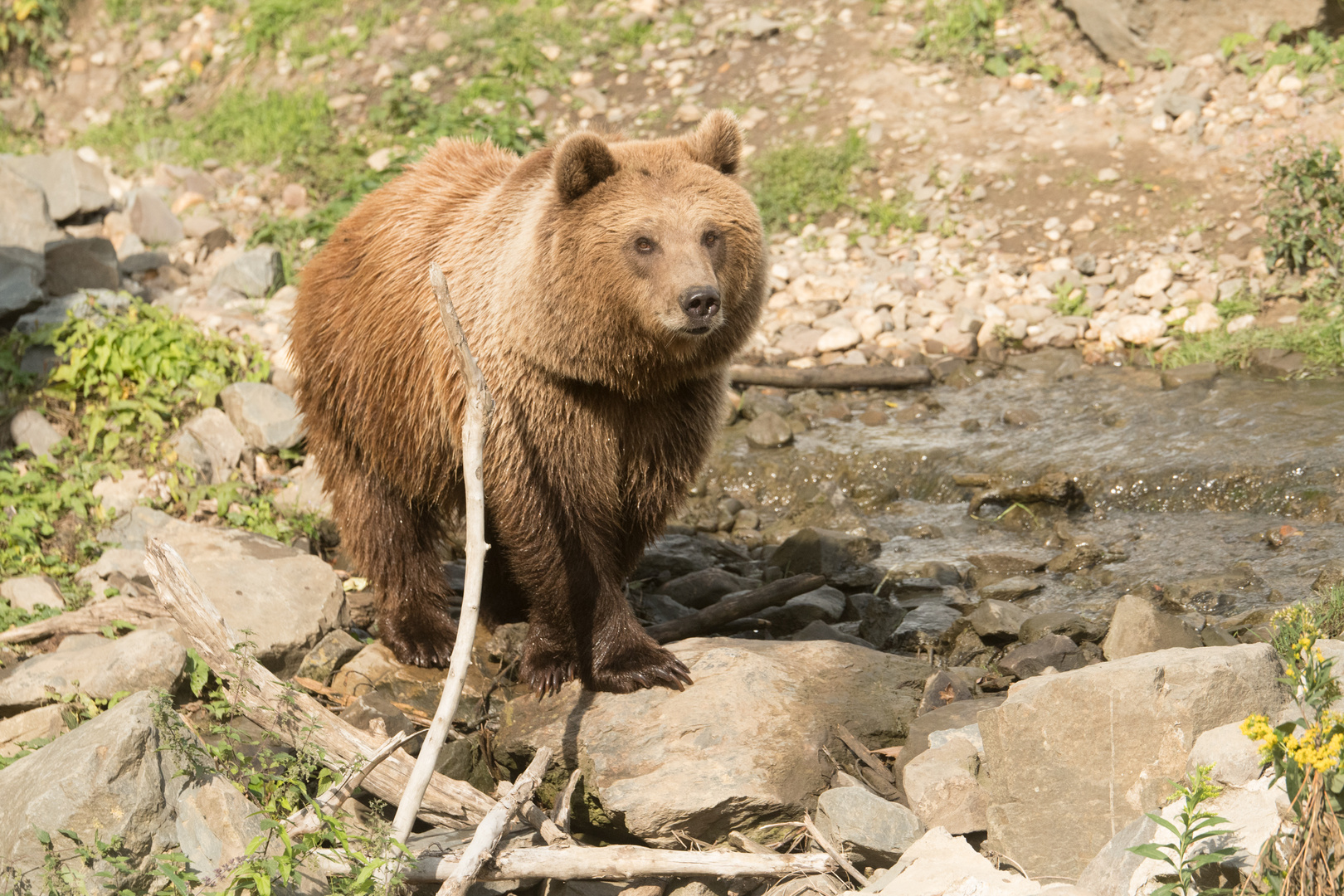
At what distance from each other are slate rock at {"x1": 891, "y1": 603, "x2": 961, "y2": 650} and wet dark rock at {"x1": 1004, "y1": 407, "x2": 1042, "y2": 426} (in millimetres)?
2518

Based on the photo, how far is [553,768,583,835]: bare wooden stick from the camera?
439 centimetres

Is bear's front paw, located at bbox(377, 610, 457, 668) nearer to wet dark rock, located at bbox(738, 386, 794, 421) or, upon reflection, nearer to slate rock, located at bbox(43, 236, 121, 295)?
wet dark rock, located at bbox(738, 386, 794, 421)

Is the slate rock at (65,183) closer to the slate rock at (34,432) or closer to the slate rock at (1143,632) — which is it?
the slate rock at (34,432)

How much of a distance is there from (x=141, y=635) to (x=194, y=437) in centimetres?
263

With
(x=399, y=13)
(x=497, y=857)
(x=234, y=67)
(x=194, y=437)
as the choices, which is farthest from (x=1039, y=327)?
(x=234, y=67)

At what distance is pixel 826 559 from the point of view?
7004 mm

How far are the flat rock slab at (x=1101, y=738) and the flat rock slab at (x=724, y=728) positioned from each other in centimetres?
83

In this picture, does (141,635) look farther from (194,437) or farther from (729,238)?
→ (729,238)

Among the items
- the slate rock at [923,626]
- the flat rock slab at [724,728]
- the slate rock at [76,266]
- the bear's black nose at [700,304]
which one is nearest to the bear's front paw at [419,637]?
the flat rock slab at [724,728]

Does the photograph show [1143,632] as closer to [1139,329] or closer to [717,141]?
[717,141]

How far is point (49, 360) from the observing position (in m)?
7.95

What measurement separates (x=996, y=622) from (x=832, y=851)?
2078 millimetres

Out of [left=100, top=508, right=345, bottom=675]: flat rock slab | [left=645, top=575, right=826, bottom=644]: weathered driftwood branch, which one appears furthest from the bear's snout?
[left=100, top=508, right=345, bottom=675]: flat rock slab

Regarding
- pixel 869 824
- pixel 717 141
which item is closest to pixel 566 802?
pixel 869 824
